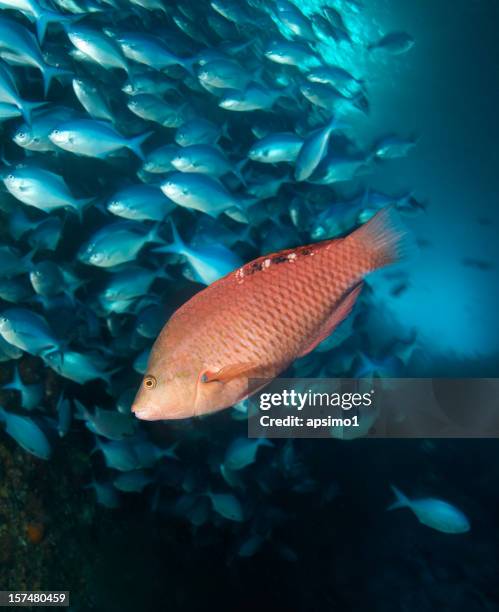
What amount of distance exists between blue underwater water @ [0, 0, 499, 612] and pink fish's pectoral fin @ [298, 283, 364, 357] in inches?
8.3

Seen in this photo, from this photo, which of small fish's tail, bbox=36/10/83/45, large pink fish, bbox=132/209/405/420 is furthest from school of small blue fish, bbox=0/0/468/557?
large pink fish, bbox=132/209/405/420

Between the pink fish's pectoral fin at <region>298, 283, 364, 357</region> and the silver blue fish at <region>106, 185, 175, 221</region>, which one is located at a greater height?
the pink fish's pectoral fin at <region>298, 283, 364, 357</region>

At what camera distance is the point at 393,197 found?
4898 mm

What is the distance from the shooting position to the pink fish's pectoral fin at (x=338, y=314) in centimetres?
136

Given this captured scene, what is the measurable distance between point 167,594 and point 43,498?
250 cm

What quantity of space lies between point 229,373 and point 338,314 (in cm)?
43

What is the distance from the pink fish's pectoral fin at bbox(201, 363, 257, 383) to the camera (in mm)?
1265

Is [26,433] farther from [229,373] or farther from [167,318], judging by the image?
[229,373]

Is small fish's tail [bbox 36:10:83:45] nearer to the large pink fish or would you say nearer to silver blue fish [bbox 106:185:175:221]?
silver blue fish [bbox 106:185:175:221]

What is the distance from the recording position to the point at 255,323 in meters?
1.32

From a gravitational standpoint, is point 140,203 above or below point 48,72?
below

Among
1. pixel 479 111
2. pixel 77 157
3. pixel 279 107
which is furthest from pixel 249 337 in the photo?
pixel 479 111

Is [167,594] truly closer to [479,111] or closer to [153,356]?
[153,356]

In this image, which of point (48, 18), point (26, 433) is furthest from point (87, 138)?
point (26, 433)
